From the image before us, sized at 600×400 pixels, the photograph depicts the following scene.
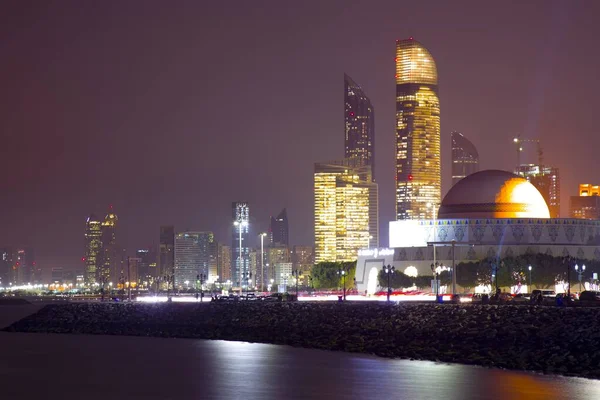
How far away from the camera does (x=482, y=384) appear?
54906mm

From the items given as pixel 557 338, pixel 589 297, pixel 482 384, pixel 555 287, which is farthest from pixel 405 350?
pixel 555 287

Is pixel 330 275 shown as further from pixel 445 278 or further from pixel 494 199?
pixel 445 278

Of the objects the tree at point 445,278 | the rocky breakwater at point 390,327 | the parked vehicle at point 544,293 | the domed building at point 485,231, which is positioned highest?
the domed building at point 485,231

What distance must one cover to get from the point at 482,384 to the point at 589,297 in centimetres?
3757

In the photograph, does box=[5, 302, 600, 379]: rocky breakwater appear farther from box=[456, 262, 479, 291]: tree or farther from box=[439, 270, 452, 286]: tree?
box=[456, 262, 479, 291]: tree

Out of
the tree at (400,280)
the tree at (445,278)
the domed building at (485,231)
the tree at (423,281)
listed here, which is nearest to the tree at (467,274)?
the tree at (445,278)

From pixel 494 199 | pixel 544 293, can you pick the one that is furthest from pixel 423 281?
pixel 544 293

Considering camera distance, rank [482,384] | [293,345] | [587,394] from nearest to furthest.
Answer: [587,394]
[482,384]
[293,345]

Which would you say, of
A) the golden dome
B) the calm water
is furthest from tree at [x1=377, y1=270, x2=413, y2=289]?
the calm water

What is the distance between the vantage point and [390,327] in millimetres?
78938

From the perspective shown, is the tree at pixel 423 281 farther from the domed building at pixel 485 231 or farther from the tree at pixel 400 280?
the domed building at pixel 485 231

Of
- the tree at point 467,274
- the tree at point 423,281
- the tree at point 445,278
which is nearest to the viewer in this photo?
the tree at point 445,278

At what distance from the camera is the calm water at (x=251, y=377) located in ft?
175

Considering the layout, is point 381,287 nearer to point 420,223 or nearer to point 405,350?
point 420,223
